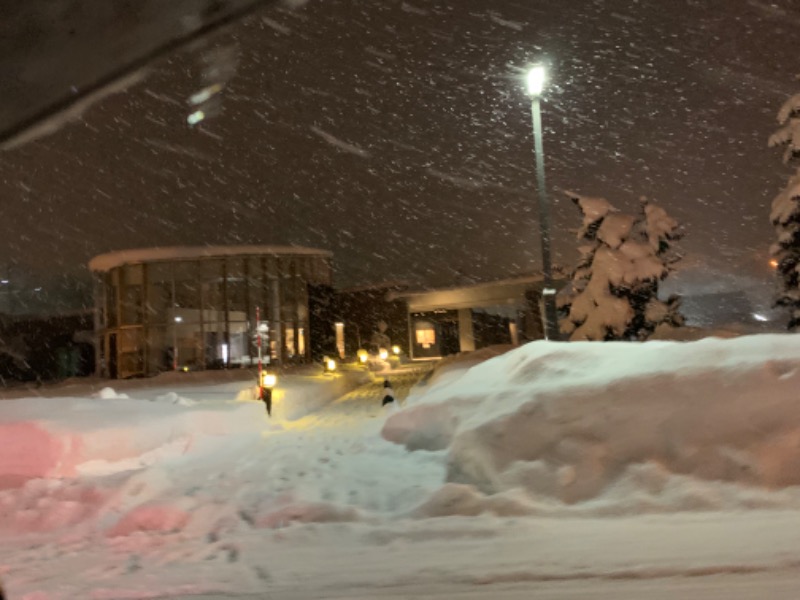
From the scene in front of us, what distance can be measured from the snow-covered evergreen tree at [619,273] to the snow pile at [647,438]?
14974 millimetres

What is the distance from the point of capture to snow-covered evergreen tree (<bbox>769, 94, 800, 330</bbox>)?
54.3ft

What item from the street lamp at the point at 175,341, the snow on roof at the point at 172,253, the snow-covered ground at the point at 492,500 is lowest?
the snow-covered ground at the point at 492,500

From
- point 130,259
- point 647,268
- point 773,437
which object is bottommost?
point 773,437

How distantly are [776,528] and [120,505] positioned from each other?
546cm

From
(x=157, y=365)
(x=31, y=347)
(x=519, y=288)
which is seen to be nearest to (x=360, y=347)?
(x=519, y=288)

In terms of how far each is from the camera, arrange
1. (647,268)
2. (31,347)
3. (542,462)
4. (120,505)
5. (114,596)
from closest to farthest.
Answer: (114,596)
(542,462)
(120,505)
(647,268)
(31,347)

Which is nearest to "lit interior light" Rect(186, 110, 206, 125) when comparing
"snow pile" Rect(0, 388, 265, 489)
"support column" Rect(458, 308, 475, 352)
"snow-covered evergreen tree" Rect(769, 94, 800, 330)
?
"snow pile" Rect(0, 388, 265, 489)

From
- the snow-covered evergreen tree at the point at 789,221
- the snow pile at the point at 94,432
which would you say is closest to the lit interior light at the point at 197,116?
the snow pile at the point at 94,432

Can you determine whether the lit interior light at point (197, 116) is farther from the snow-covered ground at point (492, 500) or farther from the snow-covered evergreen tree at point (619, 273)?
the snow-covered evergreen tree at point (619, 273)

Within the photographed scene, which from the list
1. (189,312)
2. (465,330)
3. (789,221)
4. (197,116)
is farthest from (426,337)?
(197,116)

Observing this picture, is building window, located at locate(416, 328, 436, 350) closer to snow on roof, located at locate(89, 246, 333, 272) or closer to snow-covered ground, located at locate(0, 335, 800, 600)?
snow on roof, located at locate(89, 246, 333, 272)

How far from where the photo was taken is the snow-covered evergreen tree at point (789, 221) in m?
16.6

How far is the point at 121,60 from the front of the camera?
229 inches

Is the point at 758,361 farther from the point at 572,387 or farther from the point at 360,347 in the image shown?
the point at 360,347
